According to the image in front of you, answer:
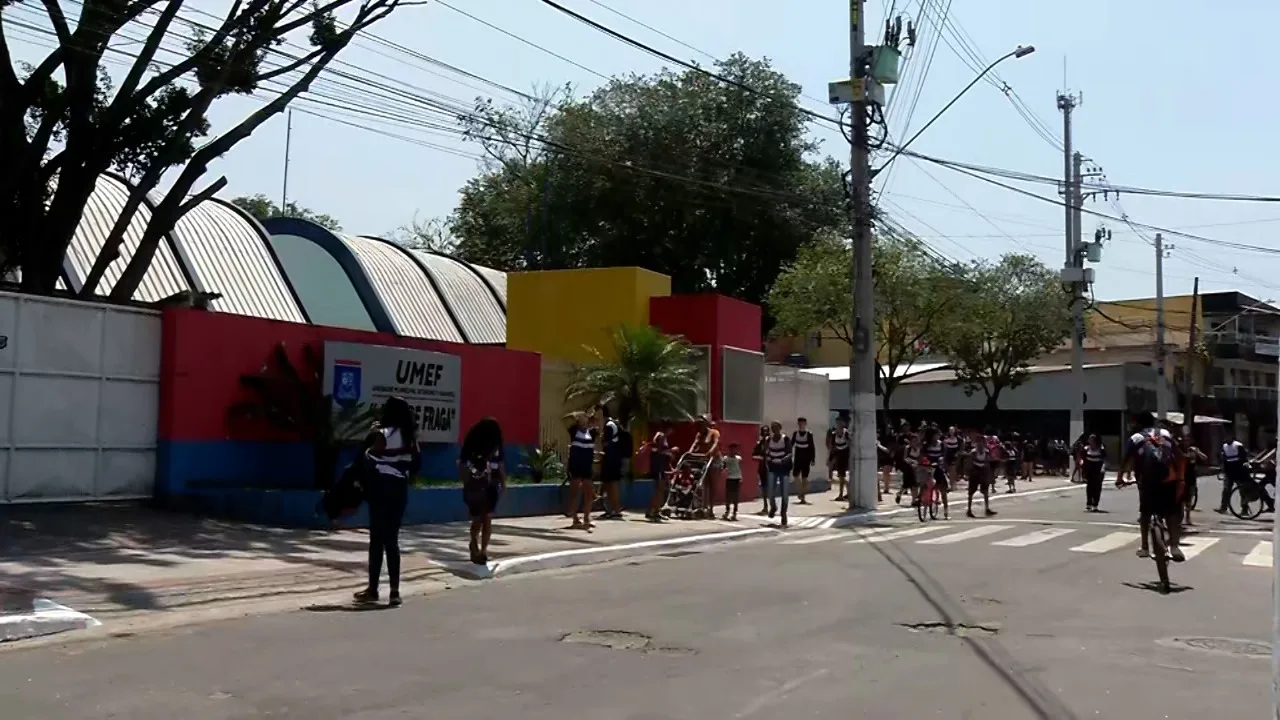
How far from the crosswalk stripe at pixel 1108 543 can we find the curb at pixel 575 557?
4882 millimetres

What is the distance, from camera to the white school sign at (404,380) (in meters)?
18.8

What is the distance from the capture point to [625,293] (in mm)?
25609

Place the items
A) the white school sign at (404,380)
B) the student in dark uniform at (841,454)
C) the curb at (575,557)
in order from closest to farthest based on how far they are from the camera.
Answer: the curb at (575,557), the white school sign at (404,380), the student in dark uniform at (841,454)

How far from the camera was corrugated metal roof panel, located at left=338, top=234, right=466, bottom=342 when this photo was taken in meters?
30.5

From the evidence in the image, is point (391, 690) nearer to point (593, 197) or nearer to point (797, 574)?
point (797, 574)

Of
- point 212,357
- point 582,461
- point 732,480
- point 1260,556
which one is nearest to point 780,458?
point 732,480

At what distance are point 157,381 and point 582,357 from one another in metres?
10.1

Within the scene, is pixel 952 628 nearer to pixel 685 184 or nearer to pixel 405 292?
pixel 405 292

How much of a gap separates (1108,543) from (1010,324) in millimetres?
31102

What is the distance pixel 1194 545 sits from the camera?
18688mm

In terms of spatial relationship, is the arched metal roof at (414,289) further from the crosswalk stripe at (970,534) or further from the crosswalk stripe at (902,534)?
the crosswalk stripe at (970,534)

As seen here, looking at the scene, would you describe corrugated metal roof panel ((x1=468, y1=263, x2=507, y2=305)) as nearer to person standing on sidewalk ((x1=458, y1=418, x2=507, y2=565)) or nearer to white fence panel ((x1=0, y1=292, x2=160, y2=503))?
white fence panel ((x1=0, y1=292, x2=160, y2=503))

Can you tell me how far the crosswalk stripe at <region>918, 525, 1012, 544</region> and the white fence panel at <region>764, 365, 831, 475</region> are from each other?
8.44 metres

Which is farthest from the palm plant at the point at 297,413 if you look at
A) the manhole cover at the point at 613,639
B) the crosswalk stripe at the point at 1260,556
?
the crosswalk stripe at the point at 1260,556
